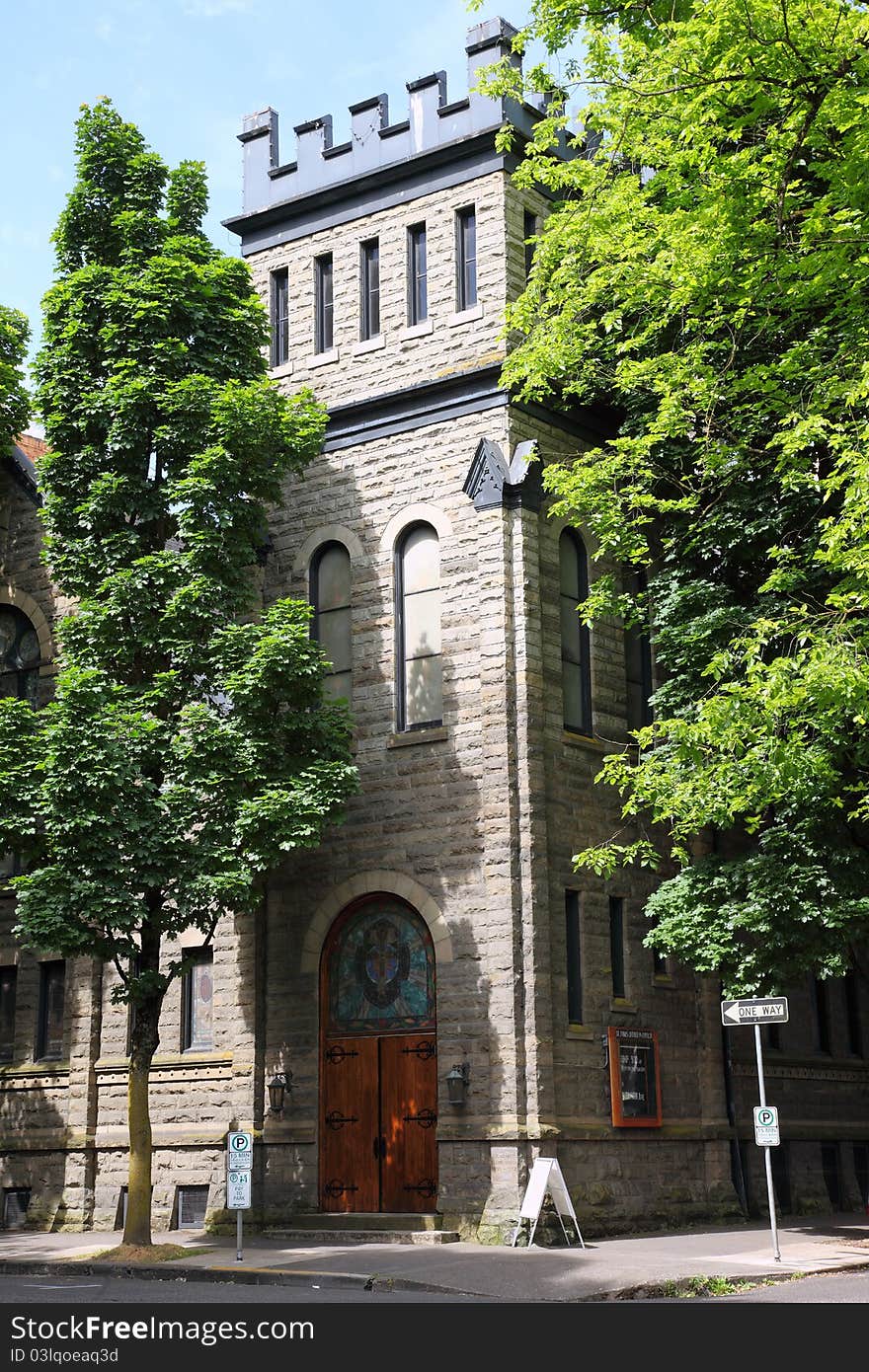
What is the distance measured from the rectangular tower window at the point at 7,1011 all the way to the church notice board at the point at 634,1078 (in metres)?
10.8

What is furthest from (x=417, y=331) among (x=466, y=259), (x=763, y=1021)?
(x=763, y=1021)

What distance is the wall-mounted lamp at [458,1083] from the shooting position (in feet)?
70.1

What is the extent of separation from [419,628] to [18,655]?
8.92m

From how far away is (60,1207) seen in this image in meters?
25.4

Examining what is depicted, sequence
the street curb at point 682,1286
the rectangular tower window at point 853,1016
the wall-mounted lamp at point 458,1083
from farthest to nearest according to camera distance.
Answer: the rectangular tower window at point 853,1016 → the wall-mounted lamp at point 458,1083 → the street curb at point 682,1286

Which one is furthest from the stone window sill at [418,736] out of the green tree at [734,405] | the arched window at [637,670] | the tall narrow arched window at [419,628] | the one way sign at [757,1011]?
the one way sign at [757,1011]

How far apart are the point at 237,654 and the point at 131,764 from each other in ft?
7.00

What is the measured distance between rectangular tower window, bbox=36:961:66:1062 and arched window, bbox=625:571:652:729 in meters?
10.3

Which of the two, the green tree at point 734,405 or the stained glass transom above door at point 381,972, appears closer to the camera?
the green tree at point 734,405

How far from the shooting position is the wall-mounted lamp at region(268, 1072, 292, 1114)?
23406 millimetres

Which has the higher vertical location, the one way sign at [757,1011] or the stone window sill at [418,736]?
the stone window sill at [418,736]

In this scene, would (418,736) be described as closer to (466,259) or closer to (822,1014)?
(466,259)

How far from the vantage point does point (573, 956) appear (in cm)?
2277

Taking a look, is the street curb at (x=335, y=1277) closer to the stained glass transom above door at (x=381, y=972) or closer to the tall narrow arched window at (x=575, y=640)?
the stained glass transom above door at (x=381, y=972)
